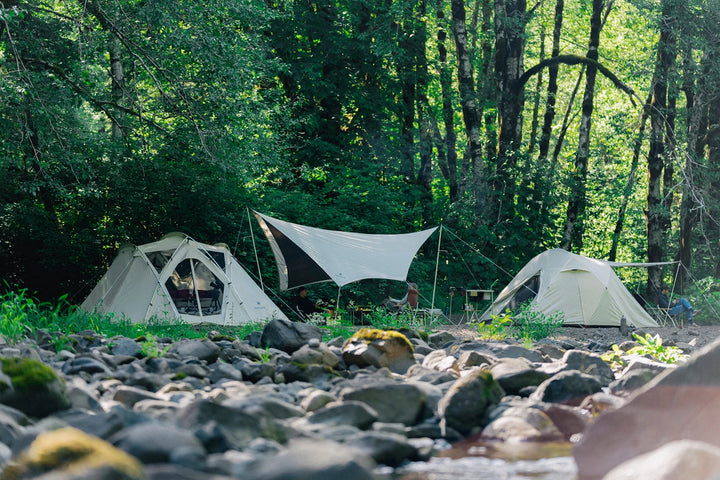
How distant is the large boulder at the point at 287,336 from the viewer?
7.92m

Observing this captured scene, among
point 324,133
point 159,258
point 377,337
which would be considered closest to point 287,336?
point 377,337

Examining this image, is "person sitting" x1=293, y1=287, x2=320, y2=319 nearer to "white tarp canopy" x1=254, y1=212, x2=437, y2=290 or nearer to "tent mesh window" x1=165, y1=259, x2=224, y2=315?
"white tarp canopy" x1=254, y1=212, x2=437, y2=290

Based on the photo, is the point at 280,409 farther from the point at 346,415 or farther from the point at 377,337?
the point at 377,337

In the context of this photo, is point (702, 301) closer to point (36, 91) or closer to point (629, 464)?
point (36, 91)

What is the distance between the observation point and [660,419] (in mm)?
3877

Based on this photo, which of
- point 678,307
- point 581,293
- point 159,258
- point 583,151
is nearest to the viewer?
point 159,258

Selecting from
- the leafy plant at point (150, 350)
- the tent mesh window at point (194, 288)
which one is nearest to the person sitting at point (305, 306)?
the tent mesh window at point (194, 288)

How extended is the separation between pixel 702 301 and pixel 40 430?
16.6 m

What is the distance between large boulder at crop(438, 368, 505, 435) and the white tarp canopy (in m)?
7.16

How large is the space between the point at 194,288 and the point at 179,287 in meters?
0.22

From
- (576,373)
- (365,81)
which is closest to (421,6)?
(365,81)

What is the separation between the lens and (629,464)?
3.22 m

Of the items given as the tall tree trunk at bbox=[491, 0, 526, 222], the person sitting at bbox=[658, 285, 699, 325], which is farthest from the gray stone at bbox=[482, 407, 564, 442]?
the tall tree trunk at bbox=[491, 0, 526, 222]

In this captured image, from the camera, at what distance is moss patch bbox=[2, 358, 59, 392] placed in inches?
168
